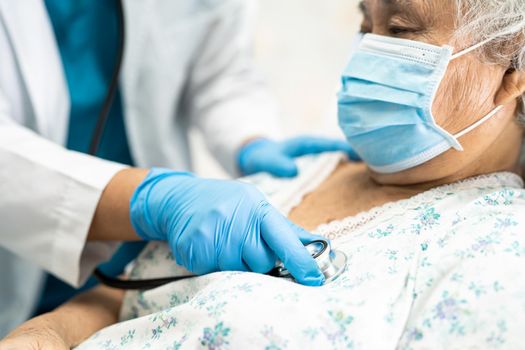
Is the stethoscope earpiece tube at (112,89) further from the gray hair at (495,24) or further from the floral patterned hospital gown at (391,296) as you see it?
the gray hair at (495,24)

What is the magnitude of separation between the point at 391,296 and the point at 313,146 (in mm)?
728

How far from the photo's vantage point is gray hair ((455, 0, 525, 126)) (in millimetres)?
1060

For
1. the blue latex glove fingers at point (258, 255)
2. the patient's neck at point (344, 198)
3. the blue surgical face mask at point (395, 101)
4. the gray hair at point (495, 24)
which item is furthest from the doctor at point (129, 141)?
the gray hair at point (495, 24)

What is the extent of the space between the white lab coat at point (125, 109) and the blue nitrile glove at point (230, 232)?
0.67ft

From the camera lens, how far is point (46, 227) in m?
1.26

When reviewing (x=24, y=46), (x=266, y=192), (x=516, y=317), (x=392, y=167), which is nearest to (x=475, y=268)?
(x=516, y=317)

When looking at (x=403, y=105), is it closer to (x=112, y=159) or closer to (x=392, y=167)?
(x=392, y=167)

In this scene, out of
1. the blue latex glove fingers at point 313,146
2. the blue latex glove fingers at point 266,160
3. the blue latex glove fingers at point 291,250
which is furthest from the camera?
the blue latex glove fingers at point 313,146

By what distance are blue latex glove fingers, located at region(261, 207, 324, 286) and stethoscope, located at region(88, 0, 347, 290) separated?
0.07ft

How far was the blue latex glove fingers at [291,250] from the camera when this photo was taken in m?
0.98

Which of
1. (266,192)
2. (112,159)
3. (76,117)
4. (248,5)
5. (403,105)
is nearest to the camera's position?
(403,105)

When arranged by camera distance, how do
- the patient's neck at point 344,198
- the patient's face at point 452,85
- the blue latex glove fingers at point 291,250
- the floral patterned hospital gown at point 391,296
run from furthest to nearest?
1. the patient's neck at point 344,198
2. the patient's face at point 452,85
3. the blue latex glove fingers at point 291,250
4. the floral patterned hospital gown at point 391,296

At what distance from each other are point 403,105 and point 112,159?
94 cm

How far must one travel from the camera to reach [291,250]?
3.24 ft
